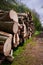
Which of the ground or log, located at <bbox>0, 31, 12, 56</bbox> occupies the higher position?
log, located at <bbox>0, 31, 12, 56</bbox>

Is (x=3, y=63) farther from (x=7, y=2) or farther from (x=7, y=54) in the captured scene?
(x=7, y=2)

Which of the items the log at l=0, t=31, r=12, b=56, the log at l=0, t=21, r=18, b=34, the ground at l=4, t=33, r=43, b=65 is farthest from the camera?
the log at l=0, t=21, r=18, b=34

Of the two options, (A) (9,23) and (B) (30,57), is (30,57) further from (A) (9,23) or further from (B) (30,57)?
(A) (9,23)

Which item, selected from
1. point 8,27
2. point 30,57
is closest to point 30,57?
point 30,57

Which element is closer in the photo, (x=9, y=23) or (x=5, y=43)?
(x=5, y=43)

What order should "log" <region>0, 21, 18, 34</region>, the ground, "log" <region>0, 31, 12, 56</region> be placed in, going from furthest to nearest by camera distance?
"log" <region>0, 21, 18, 34</region> → the ground → "log" <region>0, 31, 12, 56</region>

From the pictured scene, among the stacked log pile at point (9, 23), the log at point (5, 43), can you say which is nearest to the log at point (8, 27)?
the stacked log pile at point (9, 23)

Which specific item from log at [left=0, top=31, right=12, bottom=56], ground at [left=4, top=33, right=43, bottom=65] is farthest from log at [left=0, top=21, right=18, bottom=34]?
ground at [left=4, top=33, right=43, bottom=65]

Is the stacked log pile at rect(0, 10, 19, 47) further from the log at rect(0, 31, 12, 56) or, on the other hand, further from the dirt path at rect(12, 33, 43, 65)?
the dirt path at rect(12, 33, 43, 65)

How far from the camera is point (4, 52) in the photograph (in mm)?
4277

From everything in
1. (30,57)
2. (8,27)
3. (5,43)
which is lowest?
(30,57)

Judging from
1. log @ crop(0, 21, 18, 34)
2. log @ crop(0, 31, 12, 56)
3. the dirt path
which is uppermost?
log @ crop(0, 21, 18, 34)

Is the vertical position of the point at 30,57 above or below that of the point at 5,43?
below

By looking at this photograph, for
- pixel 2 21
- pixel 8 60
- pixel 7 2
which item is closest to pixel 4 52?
pixel 8 60
